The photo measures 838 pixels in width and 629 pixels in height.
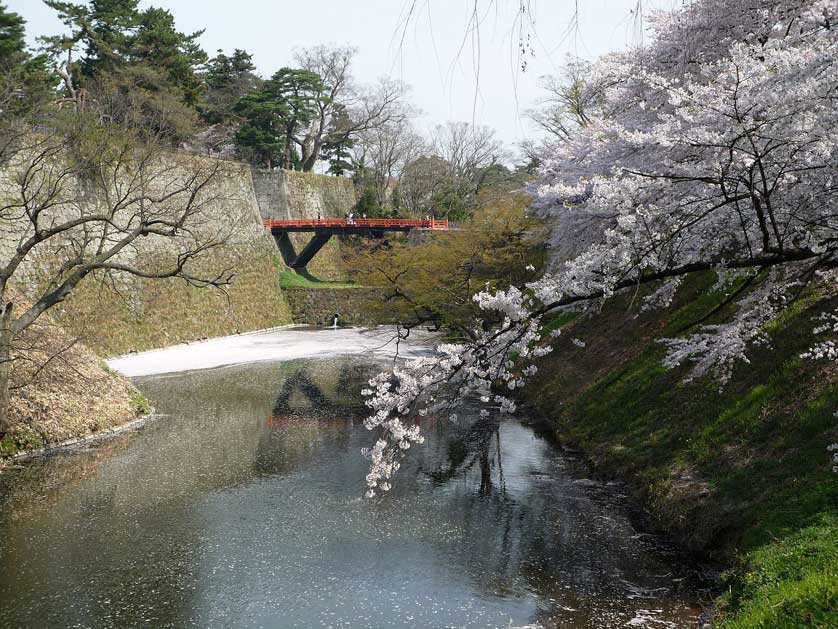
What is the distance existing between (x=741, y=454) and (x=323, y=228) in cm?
2981

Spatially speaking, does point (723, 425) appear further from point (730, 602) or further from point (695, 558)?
point (730, 602)

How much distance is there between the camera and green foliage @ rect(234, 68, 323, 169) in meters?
38.2

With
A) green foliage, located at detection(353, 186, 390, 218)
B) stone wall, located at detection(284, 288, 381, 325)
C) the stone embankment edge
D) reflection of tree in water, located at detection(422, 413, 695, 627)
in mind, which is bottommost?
reflection of tree in water, located at detection(422, 413, 695, 627)

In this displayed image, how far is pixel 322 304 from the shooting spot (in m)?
34.9

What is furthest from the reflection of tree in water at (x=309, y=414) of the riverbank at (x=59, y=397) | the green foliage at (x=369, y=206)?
the green foliage at (x=369, y=206)

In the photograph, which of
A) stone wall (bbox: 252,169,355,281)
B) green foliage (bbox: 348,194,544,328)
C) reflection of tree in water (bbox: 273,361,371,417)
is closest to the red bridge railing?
stone wall (bbox: 252,169,355,281)

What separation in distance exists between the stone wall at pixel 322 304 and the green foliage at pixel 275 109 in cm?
921

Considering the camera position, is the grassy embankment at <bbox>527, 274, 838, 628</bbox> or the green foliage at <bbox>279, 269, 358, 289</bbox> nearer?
the grassy embankment at <bbox>527, 274, 838, 628</bbox>

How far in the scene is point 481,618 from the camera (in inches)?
257

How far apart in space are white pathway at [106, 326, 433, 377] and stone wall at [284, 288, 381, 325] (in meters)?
2.49

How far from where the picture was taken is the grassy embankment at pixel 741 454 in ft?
18.8

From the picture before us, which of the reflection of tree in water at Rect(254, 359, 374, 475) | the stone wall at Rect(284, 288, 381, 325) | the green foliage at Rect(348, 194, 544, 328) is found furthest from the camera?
Answer: the stone wall at Rect(284, 288, 381, 325)

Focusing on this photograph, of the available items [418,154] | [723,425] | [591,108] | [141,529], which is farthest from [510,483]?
[418,154]

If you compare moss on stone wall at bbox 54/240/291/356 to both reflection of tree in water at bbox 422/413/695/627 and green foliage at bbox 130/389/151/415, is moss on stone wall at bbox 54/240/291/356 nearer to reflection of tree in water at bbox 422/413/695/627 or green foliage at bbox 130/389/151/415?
green foliage at bbox 130/389/151/415
